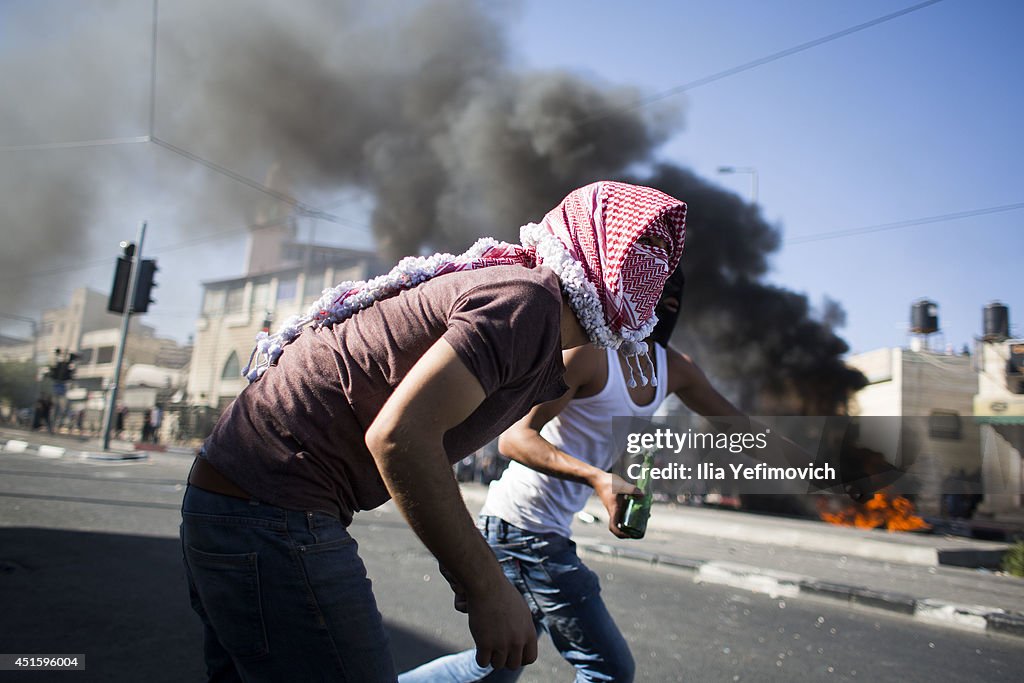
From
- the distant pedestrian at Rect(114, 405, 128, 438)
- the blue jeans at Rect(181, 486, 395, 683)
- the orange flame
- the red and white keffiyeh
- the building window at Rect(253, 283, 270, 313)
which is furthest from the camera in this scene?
the building window at Rect(253, 283, 270, 313)

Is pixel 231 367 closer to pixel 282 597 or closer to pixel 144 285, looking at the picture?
pixel 144 285

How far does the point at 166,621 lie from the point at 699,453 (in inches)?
117

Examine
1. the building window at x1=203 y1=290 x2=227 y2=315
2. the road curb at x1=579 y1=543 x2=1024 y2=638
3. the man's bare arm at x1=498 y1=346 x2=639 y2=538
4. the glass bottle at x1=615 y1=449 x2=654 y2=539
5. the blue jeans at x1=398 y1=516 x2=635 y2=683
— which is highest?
the building window at x1=203 y1=290 x2=227 y2=315

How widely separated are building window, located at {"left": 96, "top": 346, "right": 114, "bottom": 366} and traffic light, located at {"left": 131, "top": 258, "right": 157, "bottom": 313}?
37.5 meters

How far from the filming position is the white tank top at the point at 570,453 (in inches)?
95.1

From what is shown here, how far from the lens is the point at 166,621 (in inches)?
154

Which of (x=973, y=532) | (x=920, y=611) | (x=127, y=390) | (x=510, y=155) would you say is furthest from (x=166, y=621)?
(x=127, y=390)

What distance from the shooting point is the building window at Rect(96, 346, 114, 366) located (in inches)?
1960

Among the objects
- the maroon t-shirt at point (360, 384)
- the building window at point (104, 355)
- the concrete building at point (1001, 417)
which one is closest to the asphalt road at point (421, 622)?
the concrete building at point (1001, 417)

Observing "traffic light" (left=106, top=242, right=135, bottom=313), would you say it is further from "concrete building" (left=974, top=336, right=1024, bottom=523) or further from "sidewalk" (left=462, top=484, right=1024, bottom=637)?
"concrete building" (left=974, top=336, right=1024, bottom=523)

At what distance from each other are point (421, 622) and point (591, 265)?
11.3 ft

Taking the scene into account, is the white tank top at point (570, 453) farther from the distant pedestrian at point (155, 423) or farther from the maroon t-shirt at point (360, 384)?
the distant pedestrian at point (155, 423)

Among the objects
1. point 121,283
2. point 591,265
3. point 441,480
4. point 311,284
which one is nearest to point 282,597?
point 441,480

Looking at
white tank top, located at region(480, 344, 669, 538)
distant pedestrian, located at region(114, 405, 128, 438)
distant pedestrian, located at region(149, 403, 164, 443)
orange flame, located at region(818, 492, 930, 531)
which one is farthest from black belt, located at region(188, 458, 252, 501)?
distant pedestrian, located at region(114, 405, 128, 438)
